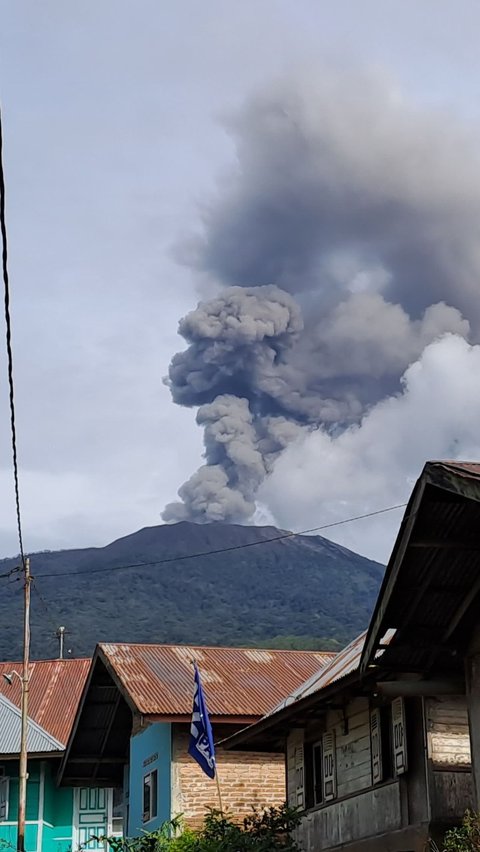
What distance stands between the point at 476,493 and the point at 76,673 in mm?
40054

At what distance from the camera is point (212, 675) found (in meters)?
31.3

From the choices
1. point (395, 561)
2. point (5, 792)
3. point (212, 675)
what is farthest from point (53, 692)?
point (395, 561)

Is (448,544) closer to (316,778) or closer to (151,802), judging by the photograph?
(316,778)

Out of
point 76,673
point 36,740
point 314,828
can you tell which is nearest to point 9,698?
point 76,673

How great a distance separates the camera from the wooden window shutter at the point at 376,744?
19.5m

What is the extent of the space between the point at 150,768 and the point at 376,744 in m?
12.2

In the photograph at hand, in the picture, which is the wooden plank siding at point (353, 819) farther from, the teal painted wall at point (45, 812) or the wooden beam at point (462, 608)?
the teal painted wall at point (45, 812)

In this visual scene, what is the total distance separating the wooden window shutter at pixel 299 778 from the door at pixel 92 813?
17.1 meters

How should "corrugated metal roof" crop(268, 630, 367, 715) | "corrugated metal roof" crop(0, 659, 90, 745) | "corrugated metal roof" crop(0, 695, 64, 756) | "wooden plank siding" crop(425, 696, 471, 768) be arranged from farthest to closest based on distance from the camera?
1. "corrugated metal roof" crop(0, 659, 90, 745)
2. "corrugated metal roof" crop(0, 695, 64, 756)
3. "corrugated metal roof" crop(268, 630, 367, 715)
4. "wooden plank siding" crop(425, 696, 471, 768)

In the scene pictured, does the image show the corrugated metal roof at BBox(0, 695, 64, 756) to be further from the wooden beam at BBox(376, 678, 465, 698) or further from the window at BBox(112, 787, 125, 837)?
the wooden beam at BBox(376, 678, 465, 698)

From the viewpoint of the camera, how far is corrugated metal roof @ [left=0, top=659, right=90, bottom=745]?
1710 inches

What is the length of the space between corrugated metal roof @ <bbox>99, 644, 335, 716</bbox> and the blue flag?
140 inches

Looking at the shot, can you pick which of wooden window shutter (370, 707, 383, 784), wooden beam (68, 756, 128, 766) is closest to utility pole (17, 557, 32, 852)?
wooden beam (68, 756, 128, 766)

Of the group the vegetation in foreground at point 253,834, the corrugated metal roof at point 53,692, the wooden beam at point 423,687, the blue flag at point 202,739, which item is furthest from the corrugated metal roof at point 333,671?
the corrugated metal roof at point 53,692
